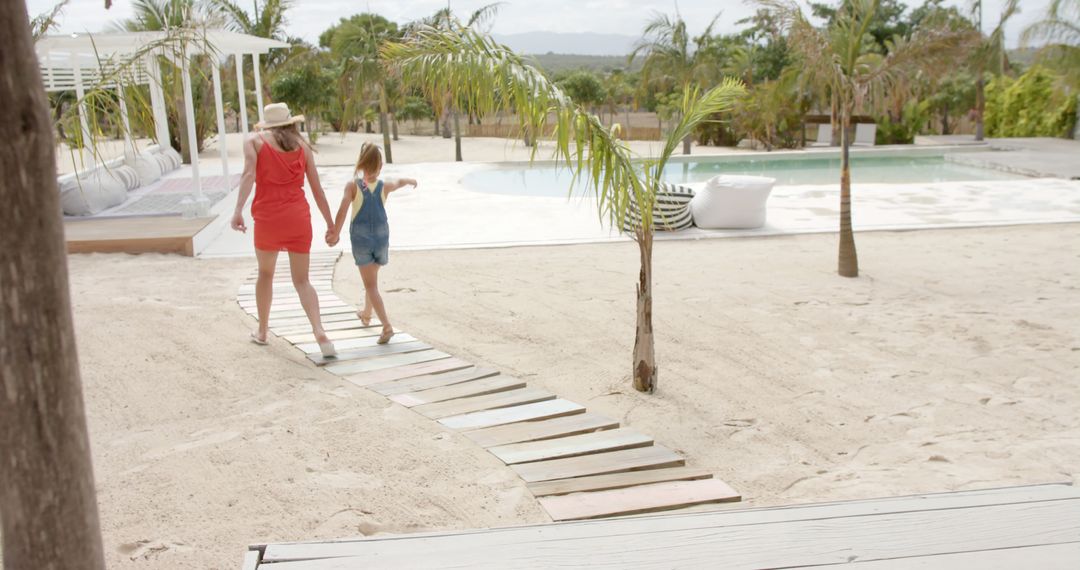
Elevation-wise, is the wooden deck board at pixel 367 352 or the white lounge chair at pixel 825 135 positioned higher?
the white lounge chair at pixel 825 135

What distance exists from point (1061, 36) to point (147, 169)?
1957 centimetres

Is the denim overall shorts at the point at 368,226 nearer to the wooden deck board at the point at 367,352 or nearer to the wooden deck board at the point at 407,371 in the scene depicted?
the wooden deck board at the point at 367,352

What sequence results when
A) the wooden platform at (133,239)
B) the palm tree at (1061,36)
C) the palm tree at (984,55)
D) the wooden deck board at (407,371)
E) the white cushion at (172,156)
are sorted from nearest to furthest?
the wooden deck board at (407,371), the wooden platform at (133,239), the white cushion at (172,156), the palm tree at (1061,36), the palm tree at (984,55)

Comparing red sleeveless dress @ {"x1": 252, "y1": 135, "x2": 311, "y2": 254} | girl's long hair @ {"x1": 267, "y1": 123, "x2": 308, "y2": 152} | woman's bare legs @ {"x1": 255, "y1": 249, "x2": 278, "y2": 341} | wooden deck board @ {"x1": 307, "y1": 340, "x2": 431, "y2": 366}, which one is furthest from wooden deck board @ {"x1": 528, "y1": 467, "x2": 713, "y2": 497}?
girl's long hair @ {"x1": 267, "y1": 123, "x2": 308, "y2": 152}

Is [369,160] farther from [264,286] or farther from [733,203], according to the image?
[733,203]

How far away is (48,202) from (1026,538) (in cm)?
260

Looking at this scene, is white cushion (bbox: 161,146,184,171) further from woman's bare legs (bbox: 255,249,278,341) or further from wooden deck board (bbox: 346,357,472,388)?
wooden deck board (bbox: 346,357,472,388)

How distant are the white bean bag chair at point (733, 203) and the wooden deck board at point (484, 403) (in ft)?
20.2

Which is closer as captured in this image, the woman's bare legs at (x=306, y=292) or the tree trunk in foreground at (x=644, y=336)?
the tree trunk in foreground at (x=644, y=336)

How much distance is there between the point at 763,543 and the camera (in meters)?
2.49

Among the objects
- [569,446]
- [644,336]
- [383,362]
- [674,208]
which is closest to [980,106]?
[674,208]

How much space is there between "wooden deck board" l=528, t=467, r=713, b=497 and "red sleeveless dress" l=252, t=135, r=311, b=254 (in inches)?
94.8

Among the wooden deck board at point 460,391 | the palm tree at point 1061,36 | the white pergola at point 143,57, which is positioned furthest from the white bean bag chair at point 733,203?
the palm tree at point 1061,36

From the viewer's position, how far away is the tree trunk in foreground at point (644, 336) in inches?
207
